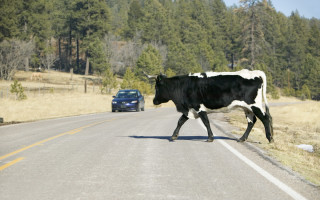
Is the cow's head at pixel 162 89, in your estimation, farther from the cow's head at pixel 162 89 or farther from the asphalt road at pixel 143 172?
the asphalt road at pixel 143 172

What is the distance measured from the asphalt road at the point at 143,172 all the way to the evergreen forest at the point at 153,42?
1865 inches

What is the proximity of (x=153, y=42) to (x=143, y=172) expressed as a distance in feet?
333

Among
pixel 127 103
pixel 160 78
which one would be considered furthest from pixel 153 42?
pixel 160 78

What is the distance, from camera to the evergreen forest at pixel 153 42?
69.4 meters

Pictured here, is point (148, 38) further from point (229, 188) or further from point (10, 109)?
point (229, 188)

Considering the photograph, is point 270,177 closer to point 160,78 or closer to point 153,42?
point 160,78

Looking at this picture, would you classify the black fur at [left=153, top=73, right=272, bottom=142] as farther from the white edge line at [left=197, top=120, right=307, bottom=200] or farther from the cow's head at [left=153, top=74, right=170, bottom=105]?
the white edge line at [left=197, top=120, right=307, bottom=200]

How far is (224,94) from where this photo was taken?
1170 centimetres

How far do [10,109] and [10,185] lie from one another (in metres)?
29.5

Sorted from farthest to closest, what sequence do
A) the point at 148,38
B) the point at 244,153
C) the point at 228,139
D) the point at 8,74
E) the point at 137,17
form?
the point at 137,17
the point at 148,38
the point at 8,74
the point at 228,139
the point at 244,153

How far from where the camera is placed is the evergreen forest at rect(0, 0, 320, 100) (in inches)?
2731

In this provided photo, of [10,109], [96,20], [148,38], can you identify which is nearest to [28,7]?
[96,20]

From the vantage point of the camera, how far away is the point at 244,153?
397 inches

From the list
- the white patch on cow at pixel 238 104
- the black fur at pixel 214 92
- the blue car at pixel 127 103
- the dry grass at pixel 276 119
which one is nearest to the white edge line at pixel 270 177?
the dry grass at pixel 276 119
